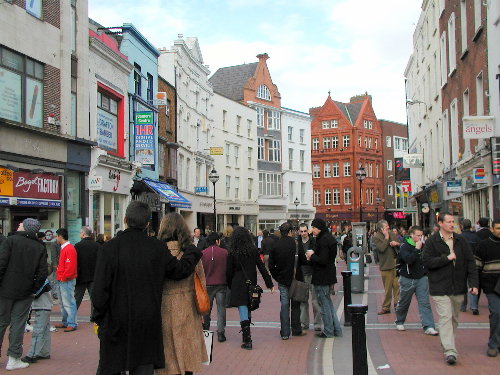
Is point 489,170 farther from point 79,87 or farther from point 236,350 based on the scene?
point 79,87

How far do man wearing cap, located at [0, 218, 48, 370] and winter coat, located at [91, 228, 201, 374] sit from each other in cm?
359

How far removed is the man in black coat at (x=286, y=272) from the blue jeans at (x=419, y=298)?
1805mm

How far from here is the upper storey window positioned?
5690 centimetres

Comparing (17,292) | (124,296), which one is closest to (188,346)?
(124,296)

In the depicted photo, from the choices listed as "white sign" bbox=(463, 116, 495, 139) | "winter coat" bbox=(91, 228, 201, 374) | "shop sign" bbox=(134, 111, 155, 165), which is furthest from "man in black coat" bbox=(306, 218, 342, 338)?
"shop sign" bbox=(134, 111, 155, 165)

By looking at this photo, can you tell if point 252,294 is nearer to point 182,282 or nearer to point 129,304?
point 182,282

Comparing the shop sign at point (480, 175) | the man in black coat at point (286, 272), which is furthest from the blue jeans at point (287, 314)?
the shop sign at point (480, 175)

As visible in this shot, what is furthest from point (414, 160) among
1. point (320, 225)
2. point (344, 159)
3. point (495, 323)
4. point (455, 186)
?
point (344, 159)

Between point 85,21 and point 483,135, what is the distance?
1409 cm

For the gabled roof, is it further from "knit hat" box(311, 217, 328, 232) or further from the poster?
"knit hat" box(311, 217, 328, 232)

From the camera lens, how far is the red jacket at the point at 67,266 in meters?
10.9

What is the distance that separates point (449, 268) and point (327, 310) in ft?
7.93

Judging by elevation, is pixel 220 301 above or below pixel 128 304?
below

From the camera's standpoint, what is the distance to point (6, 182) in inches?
656
